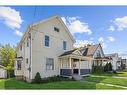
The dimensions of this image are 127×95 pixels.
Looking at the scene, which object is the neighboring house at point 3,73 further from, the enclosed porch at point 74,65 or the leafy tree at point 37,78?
the leafy tree at point 37,78

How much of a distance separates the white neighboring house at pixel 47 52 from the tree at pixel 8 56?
6.30 ft

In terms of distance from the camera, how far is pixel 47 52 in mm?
15805

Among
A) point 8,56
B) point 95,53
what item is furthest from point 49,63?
point 95,53

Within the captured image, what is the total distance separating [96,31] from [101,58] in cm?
924

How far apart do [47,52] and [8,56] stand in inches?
243

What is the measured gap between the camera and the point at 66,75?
1670cm

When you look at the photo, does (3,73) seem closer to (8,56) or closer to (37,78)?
(8,56)

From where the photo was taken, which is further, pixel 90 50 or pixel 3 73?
pixel 90 50

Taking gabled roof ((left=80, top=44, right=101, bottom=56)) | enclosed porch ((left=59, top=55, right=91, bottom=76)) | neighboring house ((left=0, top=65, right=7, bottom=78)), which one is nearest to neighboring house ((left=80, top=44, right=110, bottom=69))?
gabled roof ((left=80, top=44, right=101, bottom=56))

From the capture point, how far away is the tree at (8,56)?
66.7 feet

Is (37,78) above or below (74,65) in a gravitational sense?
below

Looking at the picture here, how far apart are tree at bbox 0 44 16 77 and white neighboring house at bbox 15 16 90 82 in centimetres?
192
